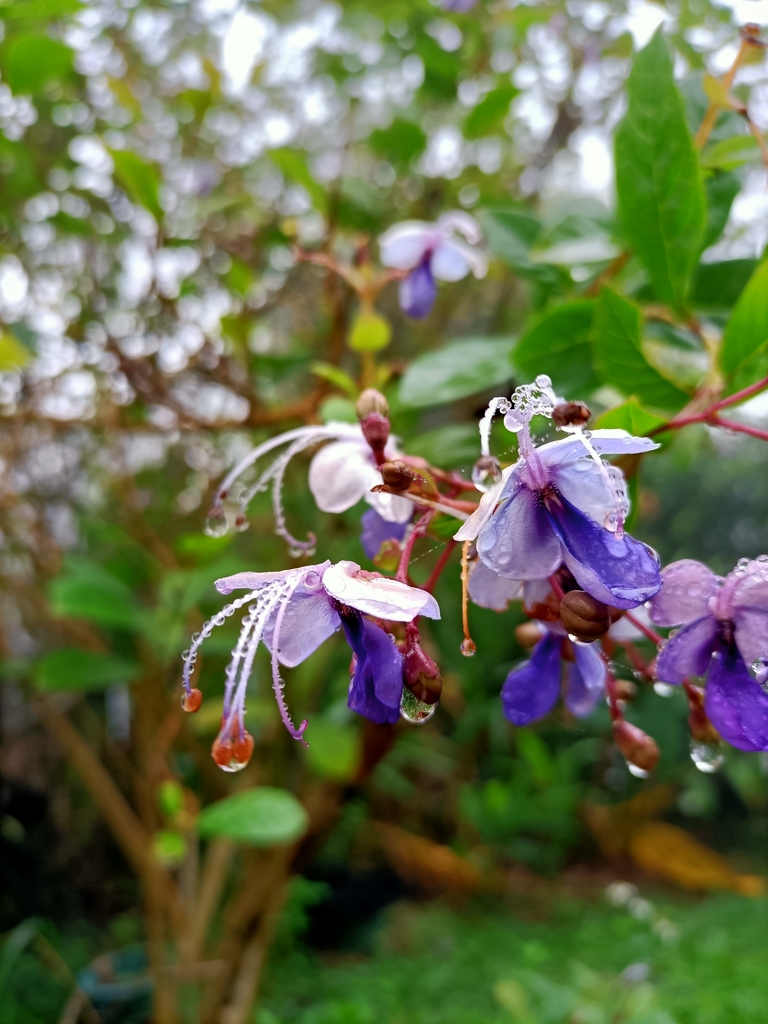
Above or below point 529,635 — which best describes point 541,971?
below

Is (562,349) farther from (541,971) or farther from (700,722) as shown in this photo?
(541,971)

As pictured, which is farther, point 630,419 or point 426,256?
point 426,256

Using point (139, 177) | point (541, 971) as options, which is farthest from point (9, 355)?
point (541, 971)

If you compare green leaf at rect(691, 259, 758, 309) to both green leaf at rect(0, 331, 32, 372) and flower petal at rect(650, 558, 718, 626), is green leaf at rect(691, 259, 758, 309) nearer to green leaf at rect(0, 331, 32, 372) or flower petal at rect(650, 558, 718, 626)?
flower petal at rect(650, 558, 718, 626)

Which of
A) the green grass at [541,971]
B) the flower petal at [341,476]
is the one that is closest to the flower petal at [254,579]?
the flower petal at [341,476]

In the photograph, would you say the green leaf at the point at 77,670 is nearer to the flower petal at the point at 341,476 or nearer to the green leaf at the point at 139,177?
the green leaf at the point at 139,177

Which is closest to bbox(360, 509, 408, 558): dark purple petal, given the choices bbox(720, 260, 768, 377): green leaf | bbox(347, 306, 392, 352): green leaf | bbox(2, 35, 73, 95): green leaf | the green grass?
bbox(720, 260, 768, 377): green leaf
